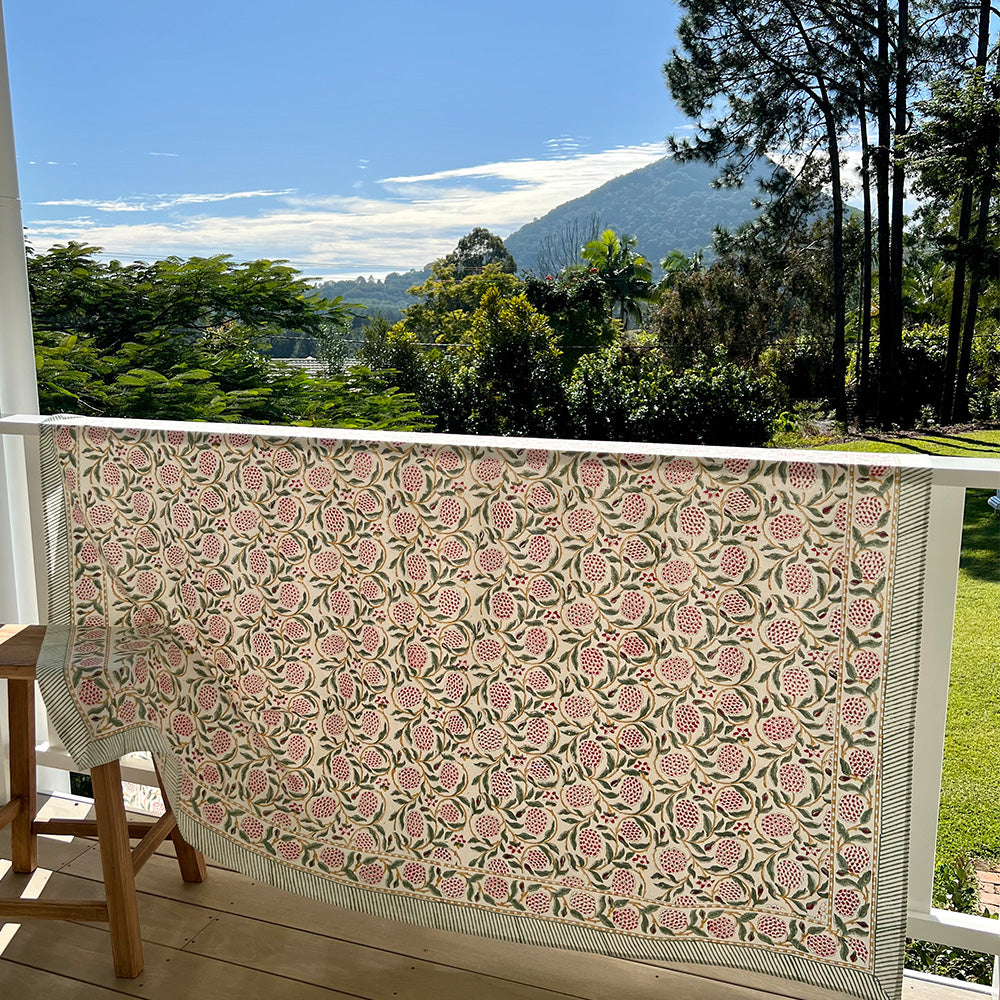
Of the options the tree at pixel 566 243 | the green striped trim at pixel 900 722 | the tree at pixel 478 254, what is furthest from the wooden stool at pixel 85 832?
the tree at pixel 478 254

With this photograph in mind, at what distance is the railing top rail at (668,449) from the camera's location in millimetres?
1262

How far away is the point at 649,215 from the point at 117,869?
31.3 ft

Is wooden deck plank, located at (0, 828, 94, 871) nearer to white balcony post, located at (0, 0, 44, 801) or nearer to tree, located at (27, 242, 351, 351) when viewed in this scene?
white balcony post, located at (0, 0, 44, 801)

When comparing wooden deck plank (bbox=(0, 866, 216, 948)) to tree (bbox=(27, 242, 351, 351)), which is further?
tree (bbox=(27, 242, 351, 351))

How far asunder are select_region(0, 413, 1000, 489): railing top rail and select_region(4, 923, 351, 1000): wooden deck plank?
947 millimetres

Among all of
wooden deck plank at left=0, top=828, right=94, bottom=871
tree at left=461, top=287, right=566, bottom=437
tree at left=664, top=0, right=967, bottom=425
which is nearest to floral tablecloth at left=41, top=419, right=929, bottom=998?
wooden deck plank at left=0, top=828, right=94, bottom=871

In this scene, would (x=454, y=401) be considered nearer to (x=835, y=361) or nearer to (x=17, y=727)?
(x=835, y=361)

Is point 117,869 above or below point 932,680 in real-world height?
below

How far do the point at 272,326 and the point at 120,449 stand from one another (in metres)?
10.2

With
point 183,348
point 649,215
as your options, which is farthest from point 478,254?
point 183,348

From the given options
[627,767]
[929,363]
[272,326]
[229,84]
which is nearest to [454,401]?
[272,326]

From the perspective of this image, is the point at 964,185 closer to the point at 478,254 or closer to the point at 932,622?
the point at 478,254

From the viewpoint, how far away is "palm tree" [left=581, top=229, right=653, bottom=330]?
9.43m

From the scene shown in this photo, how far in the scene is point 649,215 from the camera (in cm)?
1002
